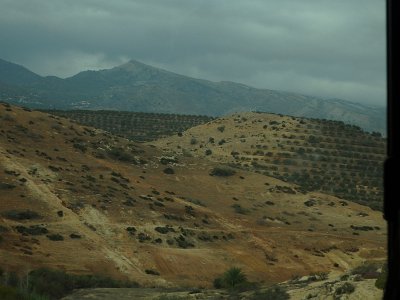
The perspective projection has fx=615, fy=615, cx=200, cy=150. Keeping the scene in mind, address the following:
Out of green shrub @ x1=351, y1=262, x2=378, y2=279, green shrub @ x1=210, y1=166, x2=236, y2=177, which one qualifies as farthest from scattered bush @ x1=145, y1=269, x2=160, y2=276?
green shrub @ x1=210, y1=166, x2=236, y2=177

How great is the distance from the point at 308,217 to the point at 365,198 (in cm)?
1851

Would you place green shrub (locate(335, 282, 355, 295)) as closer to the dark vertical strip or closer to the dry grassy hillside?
the dry grassy hillside

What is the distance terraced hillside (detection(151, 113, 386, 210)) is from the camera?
8412cm

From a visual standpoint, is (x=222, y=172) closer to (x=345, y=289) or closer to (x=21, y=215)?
(x=21, y=215)

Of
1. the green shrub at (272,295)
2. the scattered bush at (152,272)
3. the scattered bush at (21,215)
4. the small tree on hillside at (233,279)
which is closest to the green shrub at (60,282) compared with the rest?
the scattered bush at (152,272)

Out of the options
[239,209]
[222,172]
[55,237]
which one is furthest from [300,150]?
[55,237]

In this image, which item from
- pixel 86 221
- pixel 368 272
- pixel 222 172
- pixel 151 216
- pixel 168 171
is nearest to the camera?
pixel 368 272

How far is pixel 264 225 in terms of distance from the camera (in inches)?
2184

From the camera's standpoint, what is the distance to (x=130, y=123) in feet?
384

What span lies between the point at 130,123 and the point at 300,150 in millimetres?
36424

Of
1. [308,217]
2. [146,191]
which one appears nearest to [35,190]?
[146,191]

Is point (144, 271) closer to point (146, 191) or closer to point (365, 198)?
point (146, 191)

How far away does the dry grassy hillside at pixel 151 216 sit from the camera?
3731cm

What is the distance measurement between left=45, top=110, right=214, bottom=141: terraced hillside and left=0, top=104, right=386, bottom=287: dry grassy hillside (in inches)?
1351
